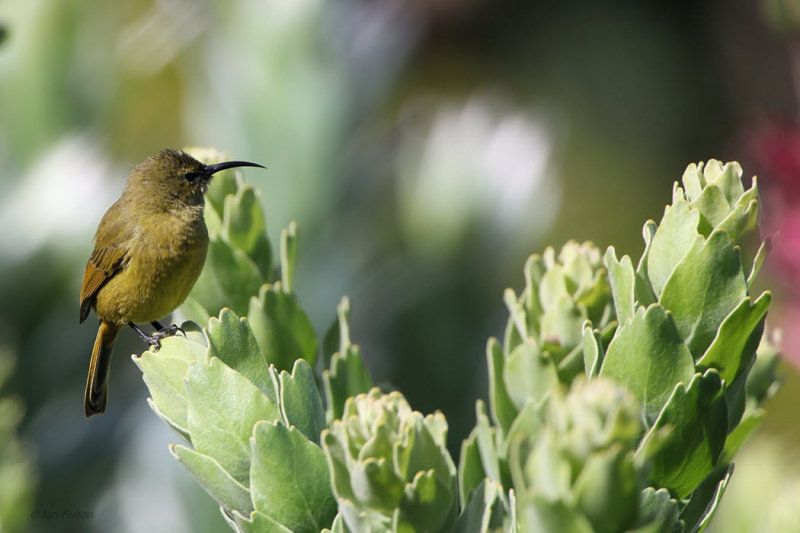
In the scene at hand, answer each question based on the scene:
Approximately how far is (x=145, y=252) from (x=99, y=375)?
24cm

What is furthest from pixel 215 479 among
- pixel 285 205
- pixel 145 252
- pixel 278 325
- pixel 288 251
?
pixel 285 205

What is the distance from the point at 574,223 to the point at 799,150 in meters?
5.00

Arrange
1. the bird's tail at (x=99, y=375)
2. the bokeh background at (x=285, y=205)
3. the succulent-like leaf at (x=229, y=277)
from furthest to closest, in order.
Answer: the bokeh background at (x=285, y=205) → the bird's tail at (x=99, y=375) → the succulent-like leaf at (x=229, y=277)

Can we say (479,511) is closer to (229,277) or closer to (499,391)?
(499,391)

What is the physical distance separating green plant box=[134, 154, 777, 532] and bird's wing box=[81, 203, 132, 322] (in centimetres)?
66

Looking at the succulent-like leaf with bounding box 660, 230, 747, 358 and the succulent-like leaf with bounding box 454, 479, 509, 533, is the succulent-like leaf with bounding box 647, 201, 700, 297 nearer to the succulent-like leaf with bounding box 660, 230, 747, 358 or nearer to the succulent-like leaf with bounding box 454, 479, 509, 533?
the succulent-like leaf with bounding box 660, 230, 747, 358

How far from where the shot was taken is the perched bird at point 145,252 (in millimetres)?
1329

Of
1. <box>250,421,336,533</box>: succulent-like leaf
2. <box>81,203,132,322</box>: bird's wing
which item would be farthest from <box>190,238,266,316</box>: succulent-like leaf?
<box>81,203,132,322</box>: bird's wing

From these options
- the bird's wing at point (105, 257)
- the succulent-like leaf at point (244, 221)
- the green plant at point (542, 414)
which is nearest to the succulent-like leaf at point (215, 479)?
the green plant at point (542, 414)

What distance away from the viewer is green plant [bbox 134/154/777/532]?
24.0 inches

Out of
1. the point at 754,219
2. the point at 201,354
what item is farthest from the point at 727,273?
the point at 201,354

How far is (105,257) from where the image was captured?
1564 millimetres

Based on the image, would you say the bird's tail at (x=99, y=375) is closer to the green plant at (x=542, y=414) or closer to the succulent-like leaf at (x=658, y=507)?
the green plant at (x=542, y=414)

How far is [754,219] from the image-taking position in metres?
0.81
